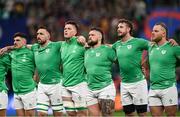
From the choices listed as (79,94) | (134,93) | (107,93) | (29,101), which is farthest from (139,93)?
(29,101)

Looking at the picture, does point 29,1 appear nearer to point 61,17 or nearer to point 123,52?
point 61,17

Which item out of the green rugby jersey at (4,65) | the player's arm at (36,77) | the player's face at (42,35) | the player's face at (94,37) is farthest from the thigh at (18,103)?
the player's face at (94,37)

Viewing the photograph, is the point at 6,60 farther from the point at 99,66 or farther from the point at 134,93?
the point at 134,93

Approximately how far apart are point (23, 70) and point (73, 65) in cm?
142

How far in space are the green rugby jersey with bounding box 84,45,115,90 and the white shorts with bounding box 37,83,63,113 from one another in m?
1.06

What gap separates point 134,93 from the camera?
15.6 meters

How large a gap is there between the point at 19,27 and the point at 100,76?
11.1 m

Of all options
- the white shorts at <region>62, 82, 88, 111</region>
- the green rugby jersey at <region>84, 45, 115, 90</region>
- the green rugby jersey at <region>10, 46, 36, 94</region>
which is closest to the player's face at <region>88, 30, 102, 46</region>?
the green rugby jersey at <region>84, 45, 115, 90</region>

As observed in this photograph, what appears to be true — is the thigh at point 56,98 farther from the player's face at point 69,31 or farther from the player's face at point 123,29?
the player's face at point 123,29

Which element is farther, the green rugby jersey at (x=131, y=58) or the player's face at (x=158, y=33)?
the green rugby jersey at (x=131, y=58)

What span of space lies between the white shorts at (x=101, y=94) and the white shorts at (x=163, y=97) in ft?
3.09

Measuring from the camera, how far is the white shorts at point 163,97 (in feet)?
48.9

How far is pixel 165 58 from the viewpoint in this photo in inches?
592

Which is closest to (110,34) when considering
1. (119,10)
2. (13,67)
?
(119,10)
